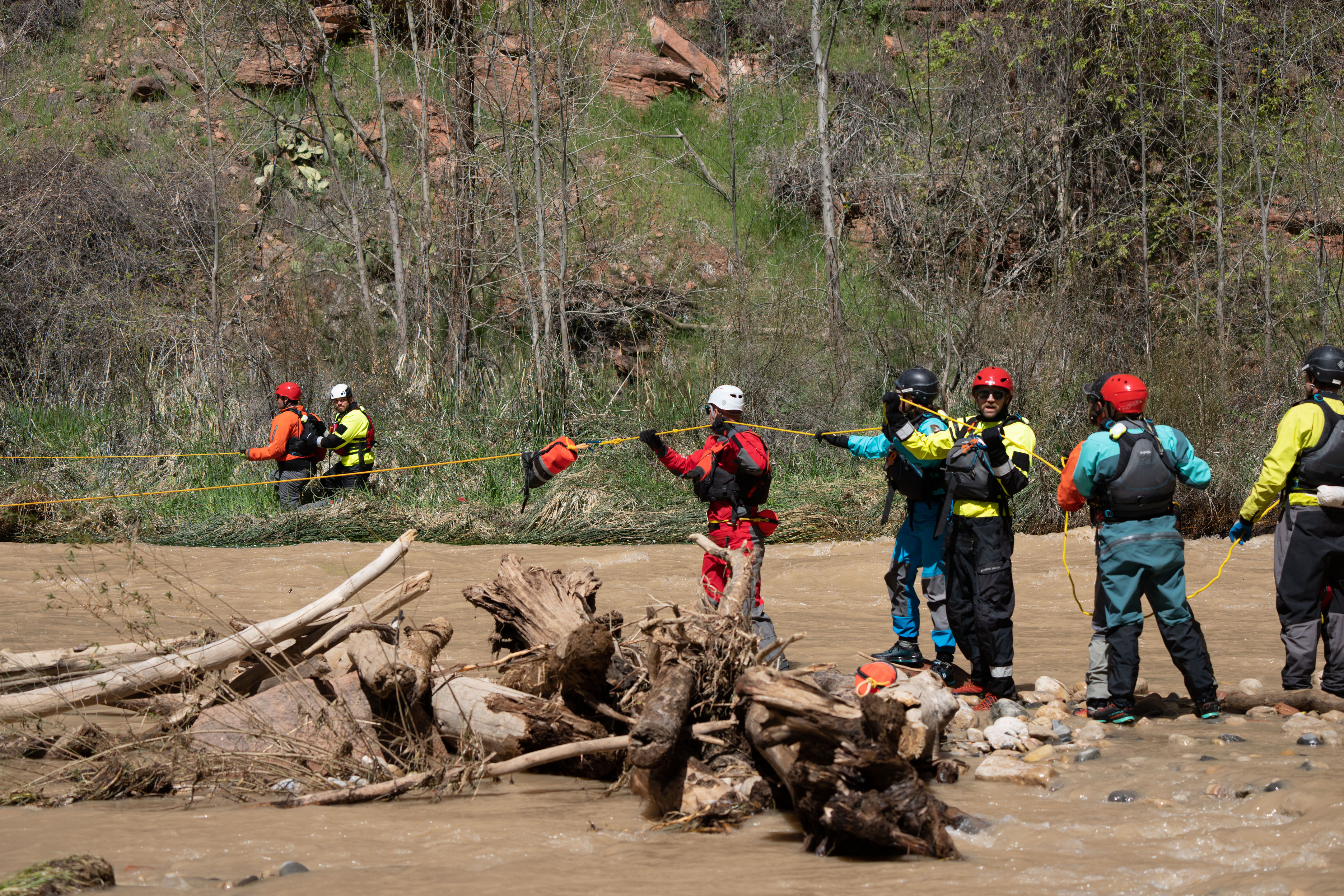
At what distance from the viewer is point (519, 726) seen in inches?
189

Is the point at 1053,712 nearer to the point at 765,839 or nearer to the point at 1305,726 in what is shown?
the point at 1305,726

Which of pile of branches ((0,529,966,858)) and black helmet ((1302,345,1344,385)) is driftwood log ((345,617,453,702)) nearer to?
pile of branches ((0,529,966,858))

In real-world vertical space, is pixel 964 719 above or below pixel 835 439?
below

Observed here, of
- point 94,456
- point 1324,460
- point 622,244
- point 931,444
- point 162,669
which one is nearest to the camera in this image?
point 162,669

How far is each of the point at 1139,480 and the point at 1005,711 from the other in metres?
1.36

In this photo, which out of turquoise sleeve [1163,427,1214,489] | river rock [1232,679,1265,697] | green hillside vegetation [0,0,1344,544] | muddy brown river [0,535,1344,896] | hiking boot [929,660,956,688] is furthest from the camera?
green hillside vegetation [0,0,1344,544]

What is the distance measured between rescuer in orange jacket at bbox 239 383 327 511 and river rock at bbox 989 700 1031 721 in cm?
884

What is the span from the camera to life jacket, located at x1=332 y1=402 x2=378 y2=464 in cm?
1244

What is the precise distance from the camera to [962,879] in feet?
11.5

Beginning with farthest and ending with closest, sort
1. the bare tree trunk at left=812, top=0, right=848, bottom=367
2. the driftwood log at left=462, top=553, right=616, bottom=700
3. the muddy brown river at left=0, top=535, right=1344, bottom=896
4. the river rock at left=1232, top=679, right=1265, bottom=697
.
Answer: the bare tree trunk at left=812, top=0, right=848, bottom=367
the river rock at left=1232, top=679, right=1265, bottom=697
the driftwood log at left=462, top=553, right=616, bottom=700
the muddy brown river at left=0, top=535, right=1344, bottom=896

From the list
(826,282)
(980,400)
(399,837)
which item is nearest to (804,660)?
(980,400)

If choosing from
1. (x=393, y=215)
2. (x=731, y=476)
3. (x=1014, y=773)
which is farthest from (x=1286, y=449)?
(x=393, y=215)

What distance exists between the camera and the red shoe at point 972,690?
20.4 ft

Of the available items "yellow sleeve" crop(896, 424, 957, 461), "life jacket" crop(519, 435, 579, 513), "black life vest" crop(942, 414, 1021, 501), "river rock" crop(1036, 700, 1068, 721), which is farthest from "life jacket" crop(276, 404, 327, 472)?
"river rock" crop(1036, 700, 1068, 721)
